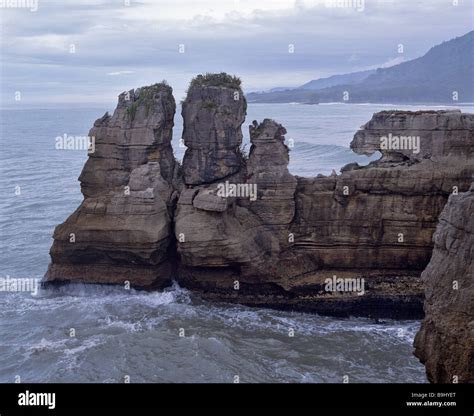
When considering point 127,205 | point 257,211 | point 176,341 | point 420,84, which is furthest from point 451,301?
point 420,84

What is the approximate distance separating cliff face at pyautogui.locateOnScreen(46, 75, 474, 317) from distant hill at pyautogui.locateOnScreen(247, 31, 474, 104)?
84591 mm

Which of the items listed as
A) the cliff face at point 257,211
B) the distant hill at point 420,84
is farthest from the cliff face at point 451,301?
the distant hill at point 420,84

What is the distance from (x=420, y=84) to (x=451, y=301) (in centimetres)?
11719

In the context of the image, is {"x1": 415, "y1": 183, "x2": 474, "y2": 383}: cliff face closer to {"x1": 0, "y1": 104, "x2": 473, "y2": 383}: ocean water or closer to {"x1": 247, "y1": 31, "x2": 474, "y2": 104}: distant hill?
{"x1": 0, "y1": 104, "x2": 473, "y2": 383}: ocean water

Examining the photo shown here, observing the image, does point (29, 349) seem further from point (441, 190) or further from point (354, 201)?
point (441, 190)

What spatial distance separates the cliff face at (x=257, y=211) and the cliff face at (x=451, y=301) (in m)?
8.66

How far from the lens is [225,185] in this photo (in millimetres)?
28766

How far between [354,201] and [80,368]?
13122 mm

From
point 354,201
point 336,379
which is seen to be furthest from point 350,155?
point 336,379

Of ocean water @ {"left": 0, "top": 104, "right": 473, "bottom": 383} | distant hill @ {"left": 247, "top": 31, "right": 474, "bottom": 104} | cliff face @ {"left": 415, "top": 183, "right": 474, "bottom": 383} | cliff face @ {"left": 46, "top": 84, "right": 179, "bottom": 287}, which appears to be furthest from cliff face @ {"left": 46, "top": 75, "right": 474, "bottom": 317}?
distant hill @ {"left": 247, "top": 31, "right": 474, "bottom": 104}

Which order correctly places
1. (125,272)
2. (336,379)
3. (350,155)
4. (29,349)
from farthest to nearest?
(350,155)
(125,272)
(29,349)
(336,379)

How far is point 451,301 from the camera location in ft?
58.1

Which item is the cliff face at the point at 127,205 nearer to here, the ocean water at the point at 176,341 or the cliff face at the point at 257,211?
the cliff face at the point at 257,211

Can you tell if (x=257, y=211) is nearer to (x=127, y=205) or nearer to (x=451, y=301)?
(x=127, y=205)
